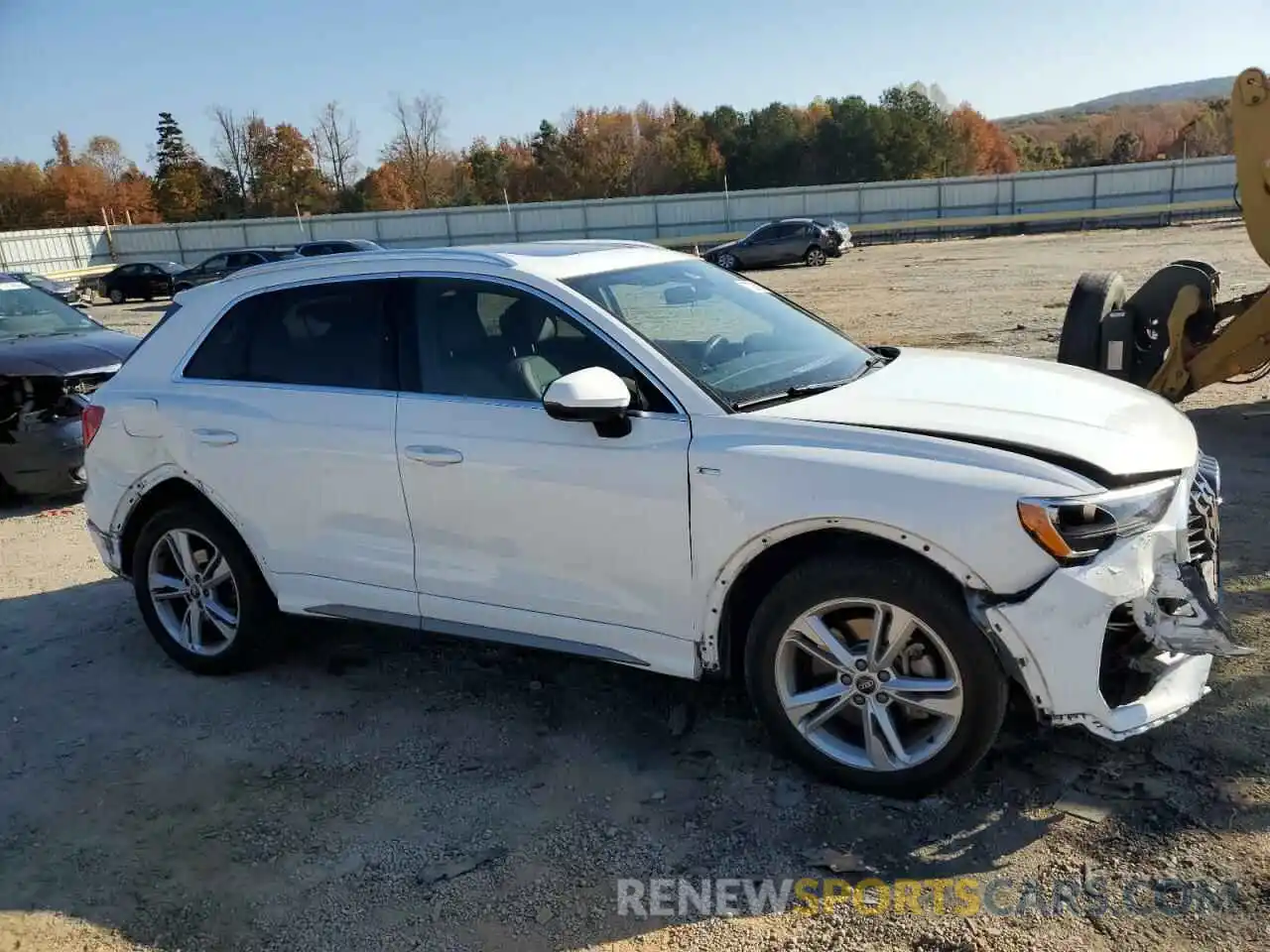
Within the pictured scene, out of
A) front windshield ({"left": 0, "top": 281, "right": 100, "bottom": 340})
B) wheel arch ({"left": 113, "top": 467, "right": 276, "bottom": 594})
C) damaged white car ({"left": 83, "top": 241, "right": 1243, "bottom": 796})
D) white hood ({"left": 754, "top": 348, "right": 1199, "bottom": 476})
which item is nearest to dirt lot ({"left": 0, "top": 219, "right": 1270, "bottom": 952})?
damaged white car ({"left": 83, "top": 241, "right": 1243, "bottom": 796})

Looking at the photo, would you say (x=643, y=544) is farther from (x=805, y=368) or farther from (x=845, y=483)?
(x=805, y=368)

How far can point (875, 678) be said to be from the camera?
332cm

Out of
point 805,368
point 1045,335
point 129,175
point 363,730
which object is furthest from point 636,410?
point 129,175

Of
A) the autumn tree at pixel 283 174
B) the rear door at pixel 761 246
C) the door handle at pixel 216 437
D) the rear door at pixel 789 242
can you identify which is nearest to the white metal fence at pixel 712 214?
the rear door at pixel 789 242

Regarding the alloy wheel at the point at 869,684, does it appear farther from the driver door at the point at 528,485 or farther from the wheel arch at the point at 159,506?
the wheel arch at the point at 159,506

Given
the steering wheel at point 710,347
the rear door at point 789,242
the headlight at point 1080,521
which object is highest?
the steering wheel at point 710,347

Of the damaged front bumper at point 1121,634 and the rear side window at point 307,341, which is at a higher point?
the rear side window at point 307,341

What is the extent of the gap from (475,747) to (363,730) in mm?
550

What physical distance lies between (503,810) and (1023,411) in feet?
7.63

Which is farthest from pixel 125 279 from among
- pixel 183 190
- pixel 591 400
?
pixel 183 190

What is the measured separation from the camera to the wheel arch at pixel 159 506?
4637mm

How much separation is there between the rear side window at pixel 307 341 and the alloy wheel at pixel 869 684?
2.03m

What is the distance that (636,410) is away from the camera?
142 inches

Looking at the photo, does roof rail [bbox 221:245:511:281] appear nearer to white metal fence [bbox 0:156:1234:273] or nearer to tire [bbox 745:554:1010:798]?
tire [bbox 745:554:1010:798]
